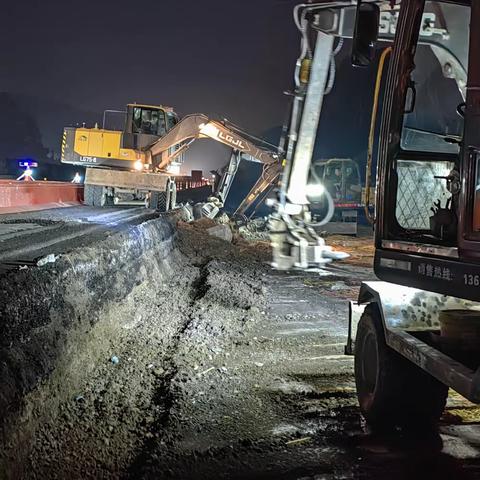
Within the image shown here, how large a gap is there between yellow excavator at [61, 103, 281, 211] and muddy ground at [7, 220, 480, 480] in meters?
8.39

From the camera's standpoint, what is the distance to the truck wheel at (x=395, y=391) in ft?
13.2

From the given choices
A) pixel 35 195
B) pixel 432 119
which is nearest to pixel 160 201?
pixel 35 195

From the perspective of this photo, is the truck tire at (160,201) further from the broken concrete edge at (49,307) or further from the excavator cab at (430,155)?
the excavator cab at (430,155)

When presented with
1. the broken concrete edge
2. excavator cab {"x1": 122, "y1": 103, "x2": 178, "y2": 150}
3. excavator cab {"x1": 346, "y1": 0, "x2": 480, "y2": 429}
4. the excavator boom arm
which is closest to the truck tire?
the excavator boom arm

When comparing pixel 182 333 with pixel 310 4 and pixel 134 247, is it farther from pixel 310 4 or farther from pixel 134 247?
pixel 310 4

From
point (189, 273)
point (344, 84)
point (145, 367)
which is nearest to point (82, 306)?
point (145, 367)

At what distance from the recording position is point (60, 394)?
4305 mm

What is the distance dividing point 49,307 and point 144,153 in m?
13.2

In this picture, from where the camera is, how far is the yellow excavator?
52.1 ft

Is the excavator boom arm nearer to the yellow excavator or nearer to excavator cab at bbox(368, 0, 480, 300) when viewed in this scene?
the yellow excavator

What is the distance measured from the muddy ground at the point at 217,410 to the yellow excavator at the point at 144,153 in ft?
27.5

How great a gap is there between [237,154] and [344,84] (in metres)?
28.0

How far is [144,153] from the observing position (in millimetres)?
17359

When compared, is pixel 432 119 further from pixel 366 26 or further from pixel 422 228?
pixel 366 26
